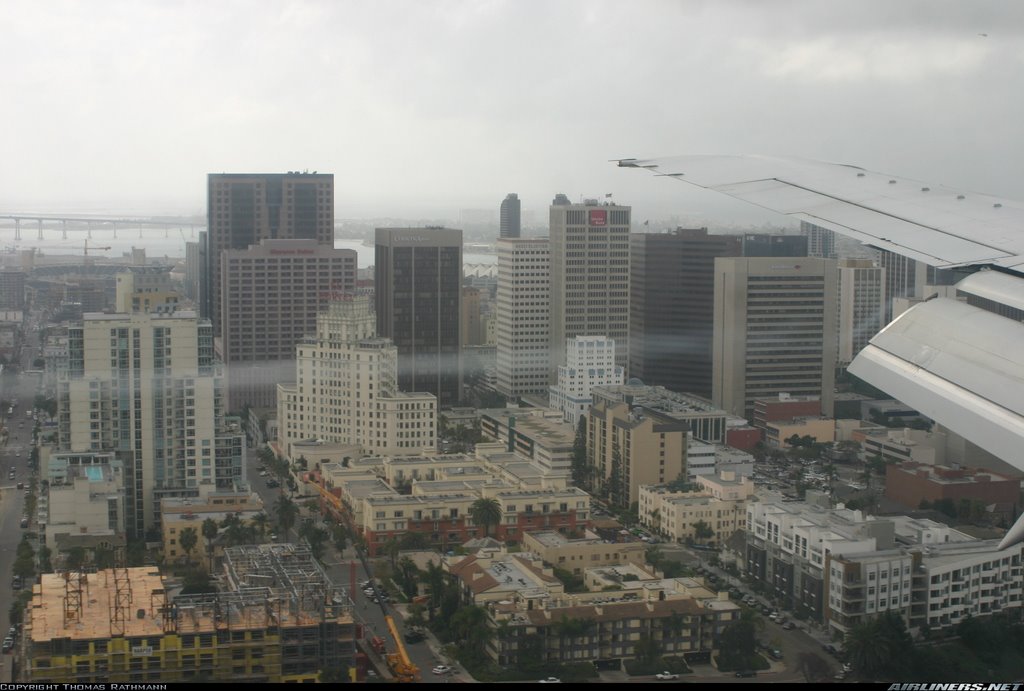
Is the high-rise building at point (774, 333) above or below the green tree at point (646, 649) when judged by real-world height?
above

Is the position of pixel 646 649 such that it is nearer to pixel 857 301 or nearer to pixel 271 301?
pixel 857 301

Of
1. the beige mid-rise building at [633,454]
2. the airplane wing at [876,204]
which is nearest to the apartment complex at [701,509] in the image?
the beige mid-rise building at [633,454]

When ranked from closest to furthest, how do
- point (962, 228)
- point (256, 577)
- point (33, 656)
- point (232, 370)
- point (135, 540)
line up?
point (962, 228) < point (33, 656) < point (256, 577) < point (135, 540) < point (232, 370)

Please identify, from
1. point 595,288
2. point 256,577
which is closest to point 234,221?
point 595,288

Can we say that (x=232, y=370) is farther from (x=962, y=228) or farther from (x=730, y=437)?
(x=962, y=228)

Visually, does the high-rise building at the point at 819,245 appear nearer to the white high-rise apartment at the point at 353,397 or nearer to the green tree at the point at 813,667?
the white high-rise apartment at the point at 353,397

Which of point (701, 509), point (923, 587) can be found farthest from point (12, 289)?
point (923, 587)

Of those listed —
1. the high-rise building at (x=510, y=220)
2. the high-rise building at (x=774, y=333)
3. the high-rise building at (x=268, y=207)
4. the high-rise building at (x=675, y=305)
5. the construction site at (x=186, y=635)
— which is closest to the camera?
the construction site at (x=186, y=635)
